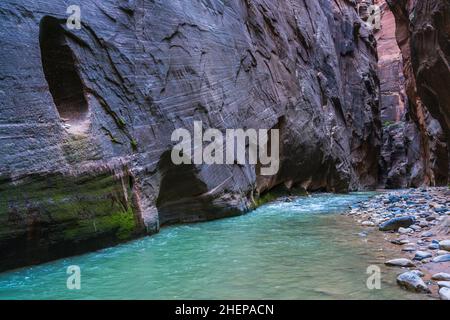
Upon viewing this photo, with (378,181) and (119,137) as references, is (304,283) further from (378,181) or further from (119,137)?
(378,181)

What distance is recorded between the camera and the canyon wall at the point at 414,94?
45.1 ft

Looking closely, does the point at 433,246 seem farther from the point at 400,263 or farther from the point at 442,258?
the point at 400,263

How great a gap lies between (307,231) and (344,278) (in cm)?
312

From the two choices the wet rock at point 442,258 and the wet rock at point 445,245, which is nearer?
the wet rock at point 442,258

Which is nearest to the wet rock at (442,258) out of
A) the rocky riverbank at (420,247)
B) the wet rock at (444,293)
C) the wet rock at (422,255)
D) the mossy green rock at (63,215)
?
the rocky riverbank at (420,247)

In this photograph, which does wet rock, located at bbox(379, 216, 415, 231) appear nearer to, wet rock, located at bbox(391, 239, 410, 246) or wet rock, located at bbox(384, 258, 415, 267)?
wet rock, located at bbox(391, 239, 410, 246)

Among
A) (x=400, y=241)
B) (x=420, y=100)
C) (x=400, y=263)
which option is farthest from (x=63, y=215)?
(x=420, y=100)

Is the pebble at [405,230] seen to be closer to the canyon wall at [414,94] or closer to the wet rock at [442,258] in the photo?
the wet rock at [442,258]

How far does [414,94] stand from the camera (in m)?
25.5

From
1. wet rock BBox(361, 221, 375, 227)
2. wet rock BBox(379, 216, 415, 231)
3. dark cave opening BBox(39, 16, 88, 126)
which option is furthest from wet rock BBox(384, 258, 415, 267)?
dark cave opening BBox(39, 16, 88, 126)

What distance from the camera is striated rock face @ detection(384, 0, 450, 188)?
13.5 meters

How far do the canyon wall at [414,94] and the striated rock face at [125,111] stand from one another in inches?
215

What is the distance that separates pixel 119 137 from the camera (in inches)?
289
